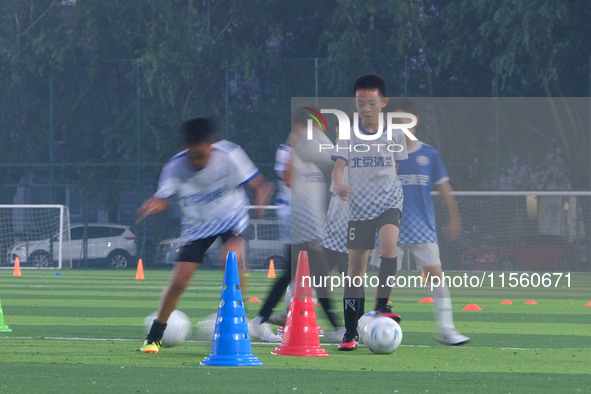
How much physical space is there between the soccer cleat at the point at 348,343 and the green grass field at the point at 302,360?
0.07m

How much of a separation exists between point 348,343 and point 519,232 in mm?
22589

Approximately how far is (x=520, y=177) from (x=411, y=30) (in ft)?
18.0

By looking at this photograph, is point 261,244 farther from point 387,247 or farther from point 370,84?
point 370,84

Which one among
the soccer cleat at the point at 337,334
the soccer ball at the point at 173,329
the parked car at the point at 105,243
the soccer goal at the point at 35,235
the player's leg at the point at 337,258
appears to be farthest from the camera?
the parked car at the point at 105,243

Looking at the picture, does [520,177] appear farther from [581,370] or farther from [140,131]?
[581,370]

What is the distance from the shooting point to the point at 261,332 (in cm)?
1031

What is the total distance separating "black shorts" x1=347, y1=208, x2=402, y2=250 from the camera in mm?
9609

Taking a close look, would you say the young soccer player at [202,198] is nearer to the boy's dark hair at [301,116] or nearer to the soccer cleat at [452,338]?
the boy's dark hair at [301,116]

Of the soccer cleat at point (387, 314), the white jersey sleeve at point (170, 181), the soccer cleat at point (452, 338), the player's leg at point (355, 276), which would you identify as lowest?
the soccer cleat at point (452, 338)

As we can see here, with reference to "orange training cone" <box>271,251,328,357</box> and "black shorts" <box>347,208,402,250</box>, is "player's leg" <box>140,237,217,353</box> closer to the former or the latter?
"orange training cone" <box>271,251,328,357</box>

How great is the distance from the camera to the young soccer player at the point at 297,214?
10.4m

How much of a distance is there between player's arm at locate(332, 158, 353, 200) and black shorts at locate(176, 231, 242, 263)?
2.72 feet

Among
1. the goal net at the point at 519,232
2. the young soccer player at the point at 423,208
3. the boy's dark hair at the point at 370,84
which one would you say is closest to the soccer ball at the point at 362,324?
the young soccer player at the point at 423,208

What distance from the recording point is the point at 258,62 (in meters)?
36.0
